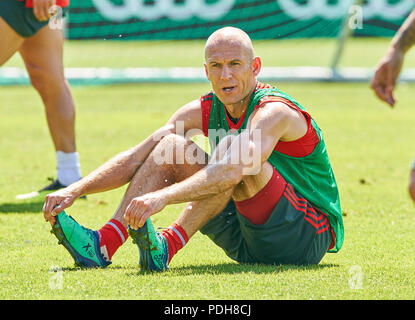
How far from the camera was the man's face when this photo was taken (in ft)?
14.6

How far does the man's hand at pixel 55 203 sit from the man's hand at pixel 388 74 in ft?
6.08

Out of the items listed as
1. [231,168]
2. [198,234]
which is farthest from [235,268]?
[198,234]

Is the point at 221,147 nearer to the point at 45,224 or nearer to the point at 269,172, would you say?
the point at 269,172

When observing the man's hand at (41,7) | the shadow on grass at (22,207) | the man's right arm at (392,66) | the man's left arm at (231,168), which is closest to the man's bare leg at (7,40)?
the man's hand at (41,7)

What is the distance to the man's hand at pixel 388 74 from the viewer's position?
128 inches

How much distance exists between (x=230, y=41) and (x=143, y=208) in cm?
108

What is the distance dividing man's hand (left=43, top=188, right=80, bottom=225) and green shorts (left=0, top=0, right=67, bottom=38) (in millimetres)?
2195

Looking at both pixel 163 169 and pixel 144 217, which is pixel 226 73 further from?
pixel 144 217

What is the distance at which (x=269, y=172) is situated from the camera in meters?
4.29

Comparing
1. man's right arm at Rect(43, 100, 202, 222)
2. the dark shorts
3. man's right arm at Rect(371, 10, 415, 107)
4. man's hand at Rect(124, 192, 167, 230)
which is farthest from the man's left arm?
man's right arm at Rect(371, 10, 415, 107)
